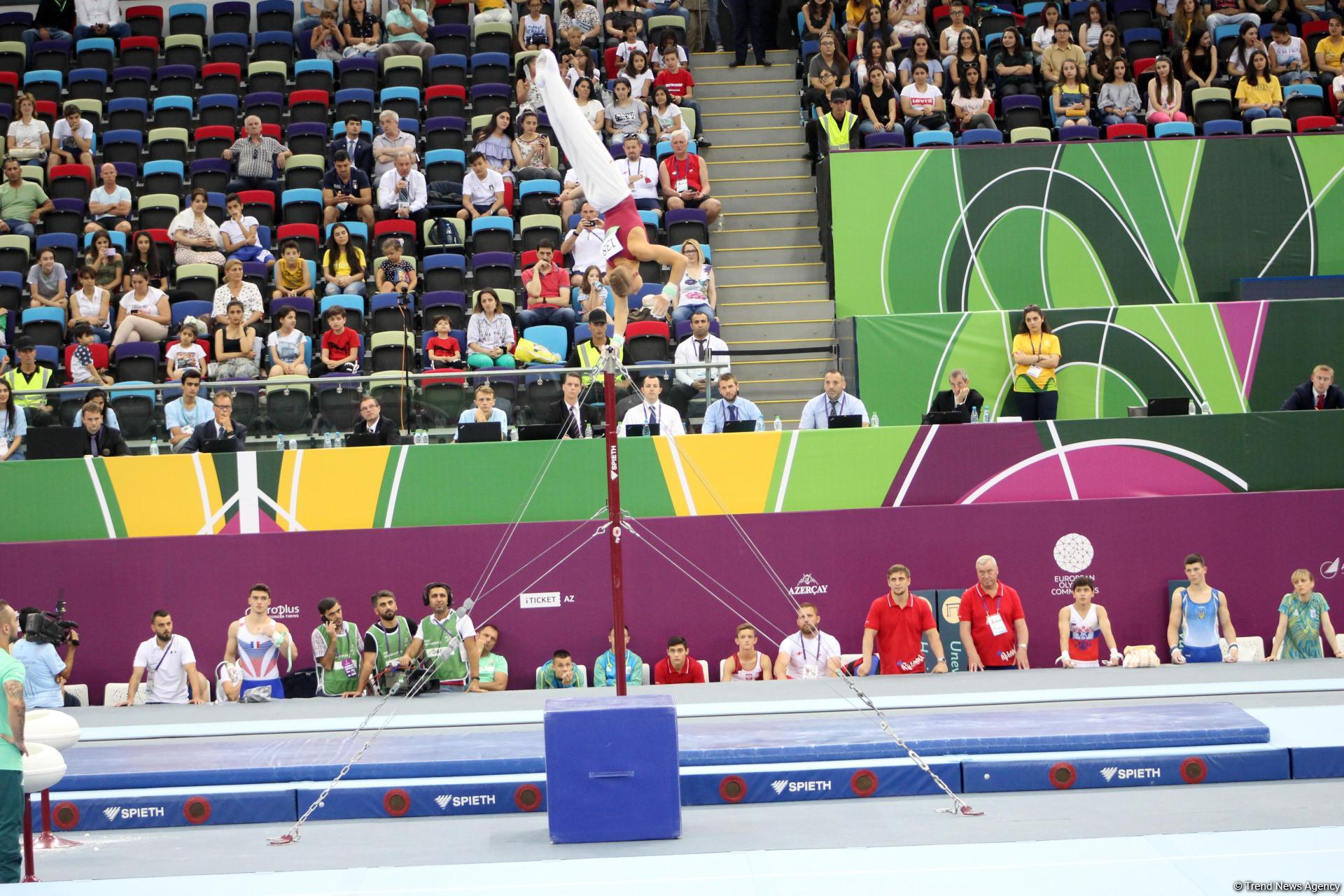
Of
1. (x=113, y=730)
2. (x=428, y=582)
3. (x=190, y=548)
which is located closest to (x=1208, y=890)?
(x=113, y=730)

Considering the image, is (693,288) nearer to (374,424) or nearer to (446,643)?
(374,424)

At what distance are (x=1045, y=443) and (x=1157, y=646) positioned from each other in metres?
1.74

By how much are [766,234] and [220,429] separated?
6101 mm

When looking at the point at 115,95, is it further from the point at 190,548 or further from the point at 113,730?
the point at 113,730

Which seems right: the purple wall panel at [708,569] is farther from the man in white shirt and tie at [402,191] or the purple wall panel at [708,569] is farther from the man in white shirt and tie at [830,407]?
the man in white shirt and tie at [402,191]

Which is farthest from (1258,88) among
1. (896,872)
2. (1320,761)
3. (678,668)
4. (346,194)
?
(896,872)

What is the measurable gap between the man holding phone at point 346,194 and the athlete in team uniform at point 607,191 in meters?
5.78

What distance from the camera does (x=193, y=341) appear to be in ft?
37.6

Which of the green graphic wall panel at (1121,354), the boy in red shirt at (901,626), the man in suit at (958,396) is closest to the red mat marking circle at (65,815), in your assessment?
the boy in red shirt at (901,626)

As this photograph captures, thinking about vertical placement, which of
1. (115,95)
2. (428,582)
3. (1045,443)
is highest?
(115,95)

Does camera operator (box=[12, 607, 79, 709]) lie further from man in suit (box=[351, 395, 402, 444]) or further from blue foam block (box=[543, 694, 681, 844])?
blue foam block (box=[543, 694, 681, 844])

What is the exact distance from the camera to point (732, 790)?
6.47 metres

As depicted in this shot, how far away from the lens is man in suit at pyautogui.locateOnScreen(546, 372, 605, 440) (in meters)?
10.3

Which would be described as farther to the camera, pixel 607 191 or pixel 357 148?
pixel 357 148
